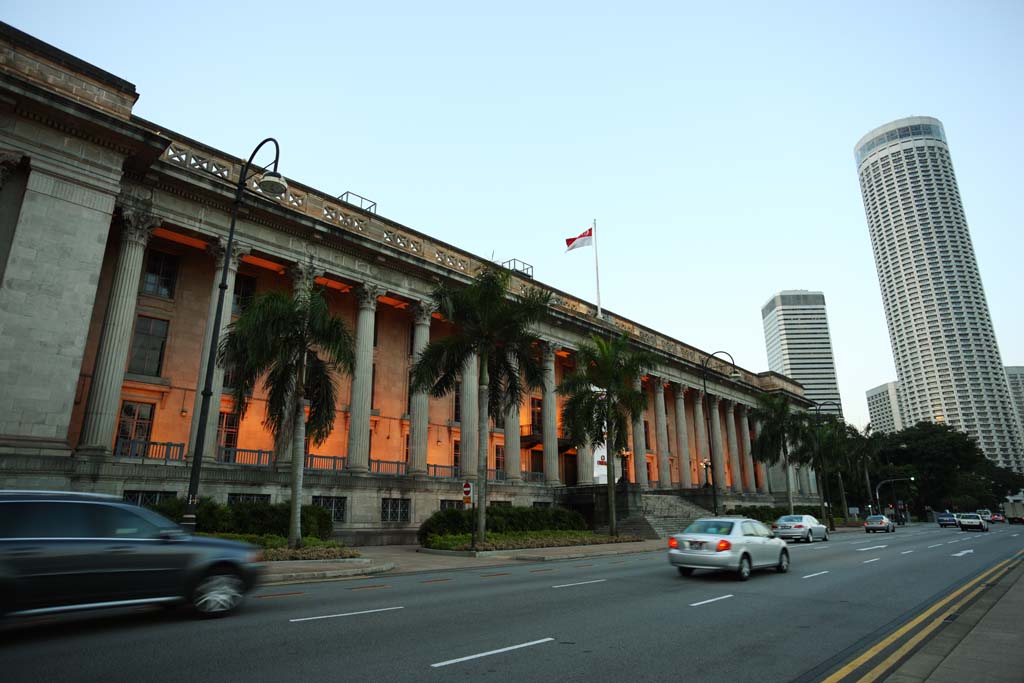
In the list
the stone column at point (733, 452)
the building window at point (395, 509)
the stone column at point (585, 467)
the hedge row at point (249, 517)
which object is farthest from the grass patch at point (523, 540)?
the stone column at point (733, 452)

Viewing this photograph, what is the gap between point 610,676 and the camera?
629cm

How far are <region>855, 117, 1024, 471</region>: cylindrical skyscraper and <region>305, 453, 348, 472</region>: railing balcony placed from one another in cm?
17437

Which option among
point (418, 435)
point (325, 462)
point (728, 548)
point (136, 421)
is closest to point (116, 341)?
point (136, 421)

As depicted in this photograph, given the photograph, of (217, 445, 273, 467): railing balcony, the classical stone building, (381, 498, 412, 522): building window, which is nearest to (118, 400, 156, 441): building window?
the classical stone building

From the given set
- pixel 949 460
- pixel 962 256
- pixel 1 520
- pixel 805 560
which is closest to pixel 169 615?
pixel 1 520

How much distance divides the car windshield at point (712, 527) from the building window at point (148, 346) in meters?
25.7

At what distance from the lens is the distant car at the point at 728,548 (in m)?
14.5

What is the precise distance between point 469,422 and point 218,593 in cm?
2605

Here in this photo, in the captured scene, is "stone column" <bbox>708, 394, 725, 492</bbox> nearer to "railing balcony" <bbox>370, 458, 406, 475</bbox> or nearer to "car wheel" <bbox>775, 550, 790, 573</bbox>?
"railing balcony" <bbox>370, 458, 406, 475</bbox>

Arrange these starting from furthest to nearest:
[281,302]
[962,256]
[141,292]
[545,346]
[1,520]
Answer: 1. [962,256]
2. [545,346]
3. [141,292]
4. [281,302]
5. [1,520]

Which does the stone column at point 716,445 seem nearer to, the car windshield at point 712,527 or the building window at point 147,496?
the car windshield at point 712,527

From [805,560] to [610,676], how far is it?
17231 millimetres

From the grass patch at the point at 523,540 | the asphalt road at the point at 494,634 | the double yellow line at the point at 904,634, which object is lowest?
the double yellow line at the point at 904,634

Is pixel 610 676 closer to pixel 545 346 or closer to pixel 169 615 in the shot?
pixel 169 615
